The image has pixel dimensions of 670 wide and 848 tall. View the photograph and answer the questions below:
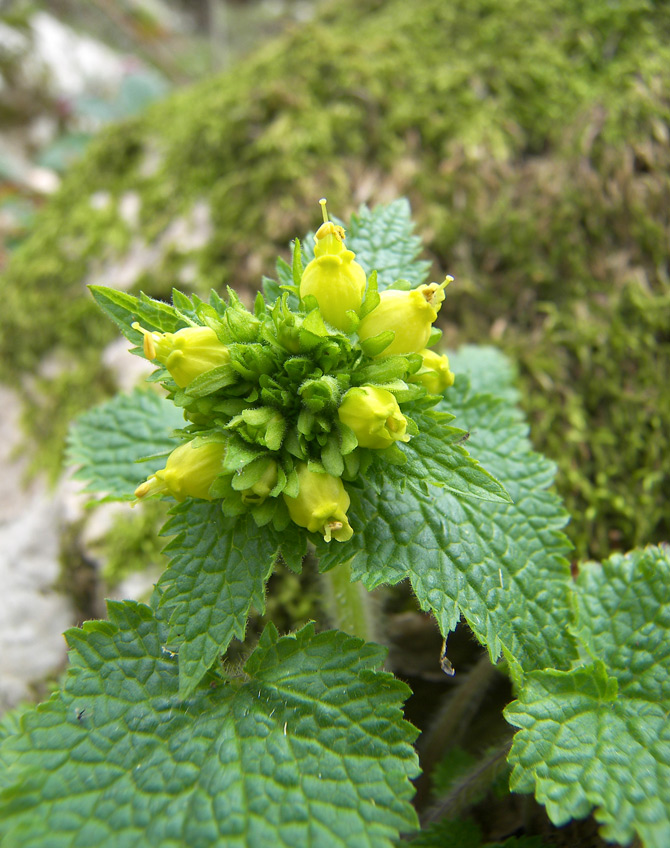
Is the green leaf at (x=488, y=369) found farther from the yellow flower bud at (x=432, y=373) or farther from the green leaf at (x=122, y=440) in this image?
the green leaf at (x=122, y=440)

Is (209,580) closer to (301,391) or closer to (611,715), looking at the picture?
(301,391)

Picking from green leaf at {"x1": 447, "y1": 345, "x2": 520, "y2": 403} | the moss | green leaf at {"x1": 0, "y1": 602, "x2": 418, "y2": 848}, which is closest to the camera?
green leaf at {"x1": 0, "y1": 602, "x2": 418, "y2": 848}

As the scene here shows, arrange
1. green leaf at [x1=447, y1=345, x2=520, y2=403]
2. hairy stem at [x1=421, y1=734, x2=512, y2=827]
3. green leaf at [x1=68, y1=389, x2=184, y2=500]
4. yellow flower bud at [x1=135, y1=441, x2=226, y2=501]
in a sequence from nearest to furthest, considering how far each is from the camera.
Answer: yellow flower bud at [x1=135, y1=441, x2=226, y2=501] → hairy stem at [x1=421, y1=734, x2=512, y2=827] → green leaf at [x1=68, y1=389, x2=184, y2=500] → green leaf at [x1=447, y1=345, x2=520, y2=403]

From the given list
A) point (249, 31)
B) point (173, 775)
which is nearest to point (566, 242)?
point (173, 775)

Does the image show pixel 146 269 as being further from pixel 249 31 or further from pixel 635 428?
pixel 249 31

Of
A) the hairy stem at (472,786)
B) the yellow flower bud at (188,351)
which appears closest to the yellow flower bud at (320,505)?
the yellow flower bud at (188,351)

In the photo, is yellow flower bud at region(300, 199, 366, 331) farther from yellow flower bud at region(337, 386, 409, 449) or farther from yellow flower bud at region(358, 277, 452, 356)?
yellow flower bud at region(337, 386, 409, 449)

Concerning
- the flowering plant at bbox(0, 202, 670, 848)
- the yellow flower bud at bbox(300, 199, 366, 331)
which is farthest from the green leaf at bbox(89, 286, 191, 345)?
the yellow flower bud at bbox(300, 199, 366, 331)
